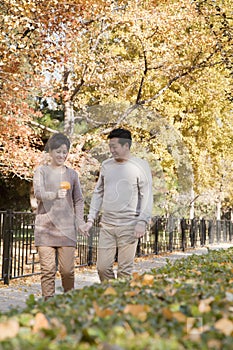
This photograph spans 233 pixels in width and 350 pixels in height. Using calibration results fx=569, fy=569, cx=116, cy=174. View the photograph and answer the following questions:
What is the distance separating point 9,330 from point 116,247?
11.7 ft

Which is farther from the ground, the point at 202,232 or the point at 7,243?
the point at 202,232

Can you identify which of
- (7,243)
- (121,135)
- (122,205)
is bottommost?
(7,243)

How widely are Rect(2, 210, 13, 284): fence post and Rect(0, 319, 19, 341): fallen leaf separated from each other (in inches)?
327

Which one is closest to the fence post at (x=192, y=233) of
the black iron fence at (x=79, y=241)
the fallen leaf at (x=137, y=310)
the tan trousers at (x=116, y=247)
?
the black iron fence at (x=79, y=241)

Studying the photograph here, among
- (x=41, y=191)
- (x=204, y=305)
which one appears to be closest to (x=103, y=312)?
(x=204, y=305)

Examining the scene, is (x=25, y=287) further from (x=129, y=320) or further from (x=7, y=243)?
(x=129, y=320)

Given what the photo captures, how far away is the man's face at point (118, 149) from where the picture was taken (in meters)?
5.65

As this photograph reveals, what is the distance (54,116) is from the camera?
874 inches

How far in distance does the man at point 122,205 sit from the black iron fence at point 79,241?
514cm

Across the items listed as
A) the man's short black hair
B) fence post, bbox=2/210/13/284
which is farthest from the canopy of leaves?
the man's short black hair

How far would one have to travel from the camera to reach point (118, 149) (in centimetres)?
568

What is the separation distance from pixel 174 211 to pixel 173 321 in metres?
24.5

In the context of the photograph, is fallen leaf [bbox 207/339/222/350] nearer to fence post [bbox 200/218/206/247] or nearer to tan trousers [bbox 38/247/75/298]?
tan trousers [bbox 38/247/75/298]

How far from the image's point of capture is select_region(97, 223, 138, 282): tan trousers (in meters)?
5.72
